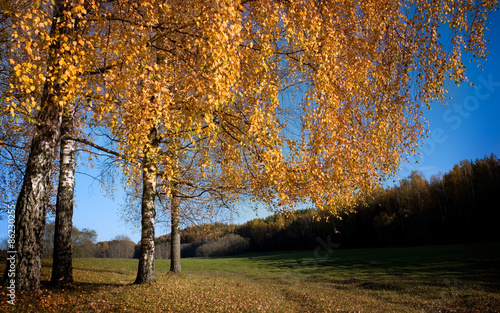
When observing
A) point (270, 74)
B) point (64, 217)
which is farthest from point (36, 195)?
point (270, 74)

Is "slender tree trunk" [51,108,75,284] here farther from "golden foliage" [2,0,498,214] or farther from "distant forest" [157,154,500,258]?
"distant forest" [157,154,500,258]

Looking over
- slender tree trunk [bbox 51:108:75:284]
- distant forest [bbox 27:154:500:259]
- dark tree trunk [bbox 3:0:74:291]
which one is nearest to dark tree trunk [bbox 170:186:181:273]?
slender tree trunk [bbox 51:108:75:284]

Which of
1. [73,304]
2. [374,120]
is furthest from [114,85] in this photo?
[374,120]

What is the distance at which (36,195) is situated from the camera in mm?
7766

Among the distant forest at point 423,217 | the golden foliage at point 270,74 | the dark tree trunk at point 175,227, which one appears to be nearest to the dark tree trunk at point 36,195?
the golden foliage at point 270,74

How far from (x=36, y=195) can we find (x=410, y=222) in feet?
187

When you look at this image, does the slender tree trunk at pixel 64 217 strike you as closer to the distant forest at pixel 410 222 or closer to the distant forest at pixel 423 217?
the distant forest at pixel 410 222

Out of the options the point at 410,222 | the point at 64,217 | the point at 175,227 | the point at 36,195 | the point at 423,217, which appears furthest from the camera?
the point at 410,222

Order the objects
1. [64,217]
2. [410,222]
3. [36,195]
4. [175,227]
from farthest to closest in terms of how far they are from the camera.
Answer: [410,222]
[175,227]
[64,217]
[36,195]

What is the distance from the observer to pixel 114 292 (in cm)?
949

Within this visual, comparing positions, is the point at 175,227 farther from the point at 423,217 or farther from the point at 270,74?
the point at 423,217

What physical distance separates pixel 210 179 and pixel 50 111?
27.9ft

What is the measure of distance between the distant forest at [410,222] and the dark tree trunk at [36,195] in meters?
23.2

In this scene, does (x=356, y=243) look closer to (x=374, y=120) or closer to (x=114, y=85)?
(x=374, y=120)
